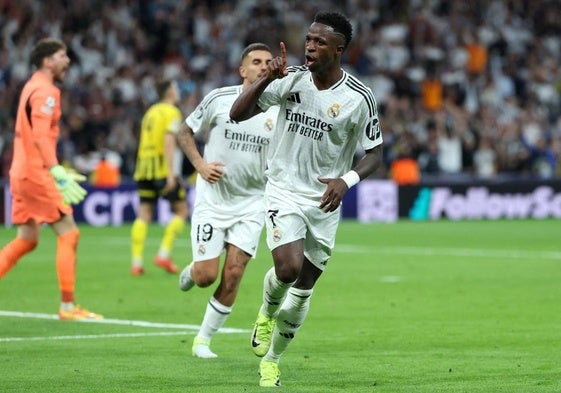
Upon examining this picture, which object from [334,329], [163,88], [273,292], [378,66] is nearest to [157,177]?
[163,88]

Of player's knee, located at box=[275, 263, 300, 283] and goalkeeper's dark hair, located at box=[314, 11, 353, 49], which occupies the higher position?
goalkeeper's dark hair, located at box=[314, 11, 353, 49]

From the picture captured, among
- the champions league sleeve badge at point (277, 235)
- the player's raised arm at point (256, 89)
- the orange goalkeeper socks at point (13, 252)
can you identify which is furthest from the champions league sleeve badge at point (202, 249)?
the orange goalkeeper socks at point (13, 252)

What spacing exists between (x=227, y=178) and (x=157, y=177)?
688cm

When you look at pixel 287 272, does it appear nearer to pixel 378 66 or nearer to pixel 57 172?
pixel 57 172

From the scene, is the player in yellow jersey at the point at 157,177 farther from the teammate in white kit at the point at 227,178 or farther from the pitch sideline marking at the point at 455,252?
the teammate in white kit at the point at 227,178

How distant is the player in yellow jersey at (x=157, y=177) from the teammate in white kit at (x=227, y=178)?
6.30 metres

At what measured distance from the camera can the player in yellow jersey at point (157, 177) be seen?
16.9 m

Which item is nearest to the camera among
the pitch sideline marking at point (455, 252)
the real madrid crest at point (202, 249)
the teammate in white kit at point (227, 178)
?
the teammate in white kit at point (227, 178)

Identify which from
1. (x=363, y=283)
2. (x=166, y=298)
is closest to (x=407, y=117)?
(x=363, y=283)

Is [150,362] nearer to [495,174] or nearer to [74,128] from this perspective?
[74,128]

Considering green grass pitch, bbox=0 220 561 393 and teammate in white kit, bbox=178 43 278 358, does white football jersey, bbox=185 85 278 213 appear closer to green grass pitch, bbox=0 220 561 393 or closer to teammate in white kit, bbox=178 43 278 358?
teammate in white kit, bbox=178 43 278 358

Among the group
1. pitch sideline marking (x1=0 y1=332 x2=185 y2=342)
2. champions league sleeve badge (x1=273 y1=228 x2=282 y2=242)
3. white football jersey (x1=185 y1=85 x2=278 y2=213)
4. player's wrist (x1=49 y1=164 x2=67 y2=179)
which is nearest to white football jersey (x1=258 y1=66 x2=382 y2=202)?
champions league sleeve badge (x1=273 y1=228 x2=282 y2=242)

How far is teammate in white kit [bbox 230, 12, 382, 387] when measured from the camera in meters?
8.20

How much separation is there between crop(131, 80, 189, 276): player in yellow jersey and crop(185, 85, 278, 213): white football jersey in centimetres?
629
